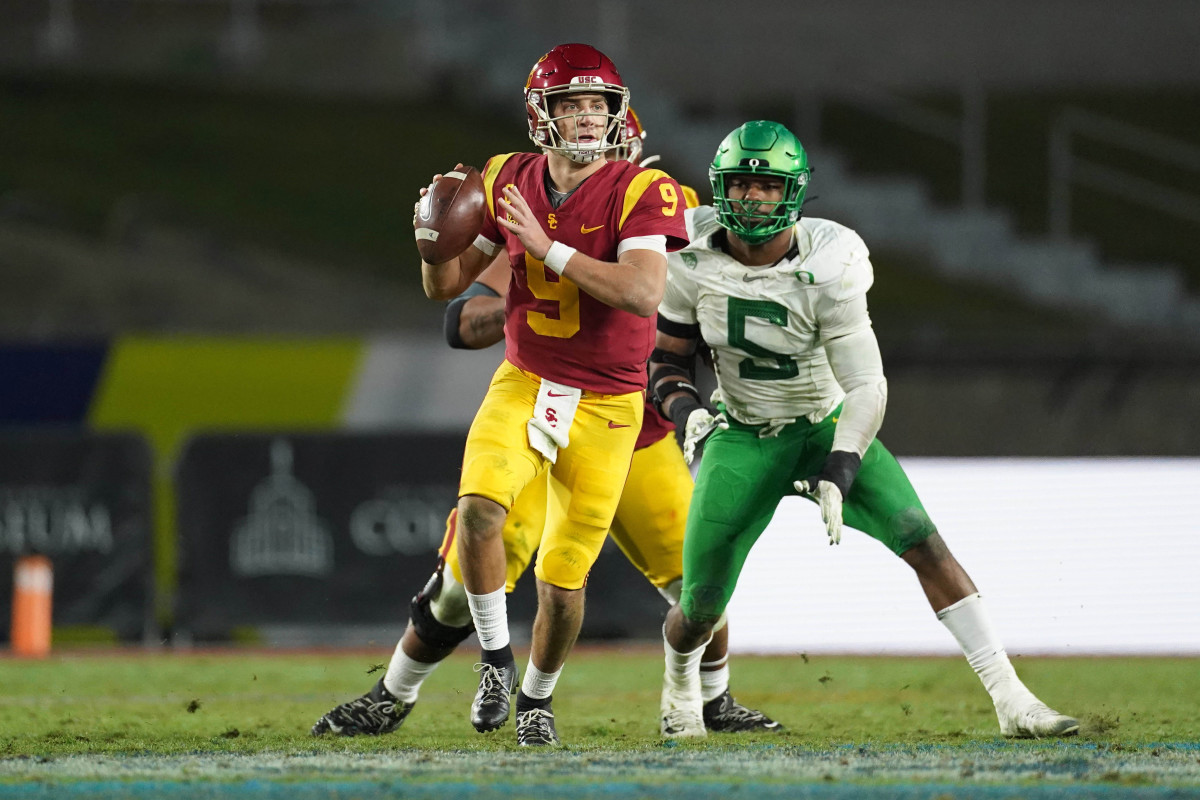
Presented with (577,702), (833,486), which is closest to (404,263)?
(577,702)

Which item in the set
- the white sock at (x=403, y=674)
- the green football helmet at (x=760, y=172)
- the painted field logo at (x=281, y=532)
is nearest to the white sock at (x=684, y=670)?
the white sock at (x=403, y=674)

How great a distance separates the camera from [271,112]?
18734 millimetres

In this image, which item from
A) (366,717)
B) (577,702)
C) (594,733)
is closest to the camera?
(366,717)

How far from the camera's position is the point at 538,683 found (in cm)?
543

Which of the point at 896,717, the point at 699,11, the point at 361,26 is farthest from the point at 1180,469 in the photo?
the point at 361,26

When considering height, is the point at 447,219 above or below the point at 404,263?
below

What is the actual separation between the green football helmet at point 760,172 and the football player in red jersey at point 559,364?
0.22 meters

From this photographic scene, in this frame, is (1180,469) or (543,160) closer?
(543,160)

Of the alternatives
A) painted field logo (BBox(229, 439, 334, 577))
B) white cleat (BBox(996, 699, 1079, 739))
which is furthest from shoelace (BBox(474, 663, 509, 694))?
painted field logo (BBox(229, 439, 334, 577))

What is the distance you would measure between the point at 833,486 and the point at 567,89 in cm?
146

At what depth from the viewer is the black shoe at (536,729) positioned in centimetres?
529

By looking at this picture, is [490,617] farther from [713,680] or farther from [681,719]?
[713,680]

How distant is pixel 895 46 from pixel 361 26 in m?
5.94

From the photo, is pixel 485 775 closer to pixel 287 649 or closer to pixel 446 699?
pixel 446 699
